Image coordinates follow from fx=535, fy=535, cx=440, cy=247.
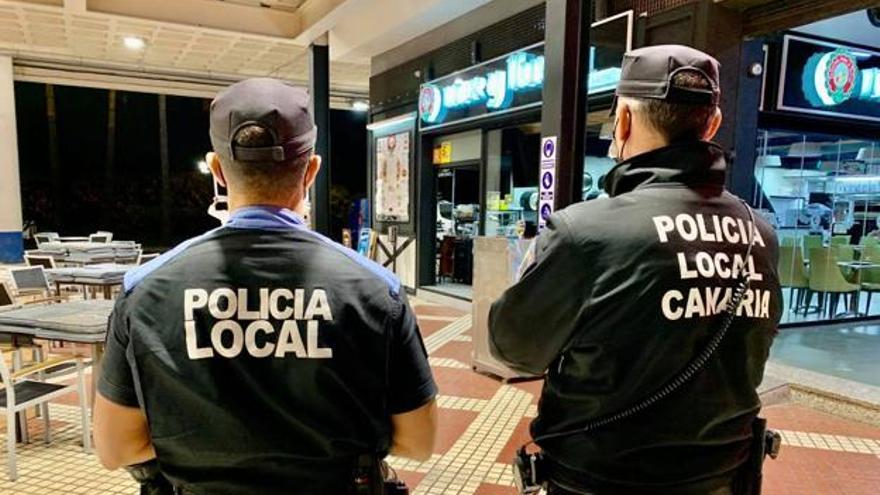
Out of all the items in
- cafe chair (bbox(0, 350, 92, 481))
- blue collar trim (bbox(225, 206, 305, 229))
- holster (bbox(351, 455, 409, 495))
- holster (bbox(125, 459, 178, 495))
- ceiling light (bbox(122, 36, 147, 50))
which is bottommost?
cafe chair (bbox(0, 350, 92, 481))

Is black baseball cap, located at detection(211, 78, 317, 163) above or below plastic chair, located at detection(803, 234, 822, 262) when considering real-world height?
above

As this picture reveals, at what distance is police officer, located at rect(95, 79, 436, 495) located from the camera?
925 millimetres

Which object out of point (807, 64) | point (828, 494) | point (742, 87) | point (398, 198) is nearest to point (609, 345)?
point (828, 494)

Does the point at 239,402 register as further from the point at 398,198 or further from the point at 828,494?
the point at 398,198

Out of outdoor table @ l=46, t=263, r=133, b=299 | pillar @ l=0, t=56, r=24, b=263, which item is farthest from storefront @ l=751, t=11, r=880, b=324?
pillar @ l=0, t=56, r=24, b=263

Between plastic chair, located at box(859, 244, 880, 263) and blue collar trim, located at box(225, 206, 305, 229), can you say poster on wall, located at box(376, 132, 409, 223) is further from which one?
blue collar trim, located at box(225, 206, 305, 229)

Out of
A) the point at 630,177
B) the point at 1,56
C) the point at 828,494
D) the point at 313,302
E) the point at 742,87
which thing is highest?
the point at 1,56

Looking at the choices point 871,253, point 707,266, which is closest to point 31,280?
point 707,266

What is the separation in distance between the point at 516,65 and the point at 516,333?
5.37m

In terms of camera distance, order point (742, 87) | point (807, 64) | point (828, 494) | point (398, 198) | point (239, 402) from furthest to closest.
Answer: point (398, 198) < point (807, 64) < point (742, 87) < point (828, 494) < point (239, 402)

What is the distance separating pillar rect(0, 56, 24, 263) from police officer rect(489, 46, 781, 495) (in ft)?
42.3

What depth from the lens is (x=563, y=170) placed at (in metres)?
3.46

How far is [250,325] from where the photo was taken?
3.03 feet

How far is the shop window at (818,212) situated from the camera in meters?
6.04
